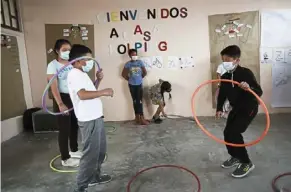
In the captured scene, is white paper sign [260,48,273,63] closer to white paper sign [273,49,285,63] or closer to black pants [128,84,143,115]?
white paper sign [273,49,285,63]

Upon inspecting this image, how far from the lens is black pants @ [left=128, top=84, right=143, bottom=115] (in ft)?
16.1

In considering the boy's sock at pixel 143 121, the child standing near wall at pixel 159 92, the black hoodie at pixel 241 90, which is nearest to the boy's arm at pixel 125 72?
the child standing near wall at pixel 159 92

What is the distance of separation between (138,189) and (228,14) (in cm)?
400

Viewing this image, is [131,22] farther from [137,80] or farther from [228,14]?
[228,14]

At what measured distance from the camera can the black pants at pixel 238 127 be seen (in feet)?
8.32

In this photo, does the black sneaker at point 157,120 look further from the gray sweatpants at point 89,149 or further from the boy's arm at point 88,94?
the boy's arm at point 88,94

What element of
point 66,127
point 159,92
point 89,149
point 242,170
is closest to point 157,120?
point 159,92

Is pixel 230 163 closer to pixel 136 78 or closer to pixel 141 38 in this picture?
pixel 136 78

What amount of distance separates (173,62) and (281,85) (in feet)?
7.47

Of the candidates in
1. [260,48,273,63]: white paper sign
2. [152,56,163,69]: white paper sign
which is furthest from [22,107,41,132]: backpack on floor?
[260,48,273,63]: white paper sign

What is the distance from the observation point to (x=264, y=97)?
5.23 meters

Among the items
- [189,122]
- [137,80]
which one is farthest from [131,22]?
[189,122]

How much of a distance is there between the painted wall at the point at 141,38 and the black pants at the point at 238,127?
266 centimetres

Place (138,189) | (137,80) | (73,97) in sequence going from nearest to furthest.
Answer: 1. (73,97)
2. (138,189)
3. (137,80)
